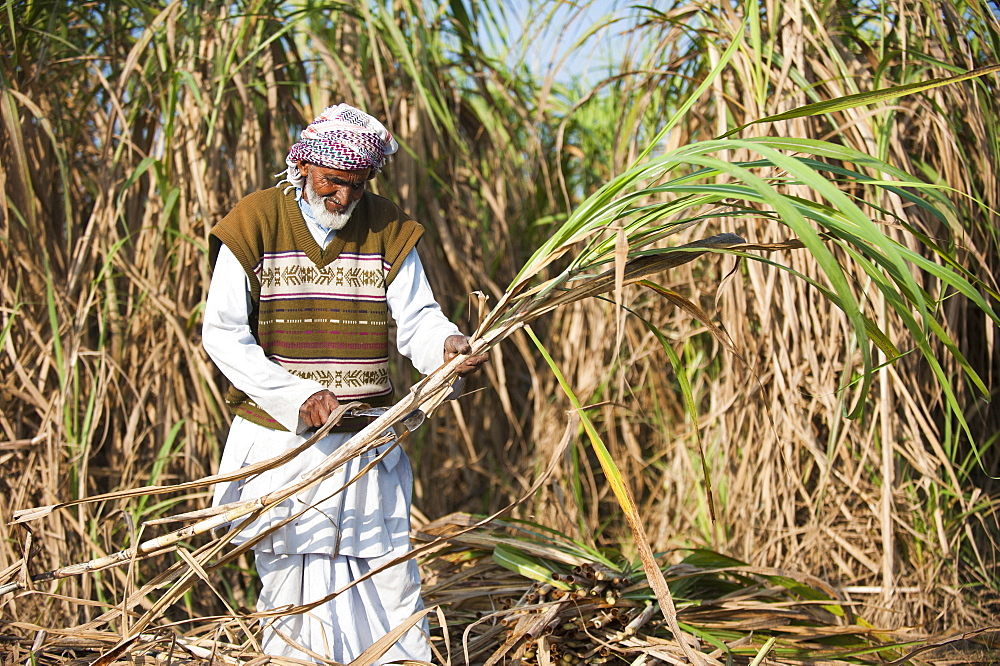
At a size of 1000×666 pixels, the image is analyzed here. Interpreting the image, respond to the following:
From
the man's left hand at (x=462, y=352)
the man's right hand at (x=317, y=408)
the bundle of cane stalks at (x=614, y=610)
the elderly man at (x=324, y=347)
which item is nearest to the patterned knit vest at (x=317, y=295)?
the elderly man at (x=324, y=347)

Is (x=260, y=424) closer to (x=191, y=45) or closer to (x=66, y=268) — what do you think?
(x=66, y=268)

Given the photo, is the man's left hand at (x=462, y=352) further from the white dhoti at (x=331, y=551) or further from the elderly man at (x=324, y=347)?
the white dhoti at (x=331, y=551)

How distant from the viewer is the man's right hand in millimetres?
1653

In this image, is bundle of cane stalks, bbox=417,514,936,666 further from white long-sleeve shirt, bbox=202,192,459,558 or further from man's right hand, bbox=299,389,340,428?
man's right hand, bbox=299,389,340,428

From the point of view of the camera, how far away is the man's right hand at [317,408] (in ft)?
5.42

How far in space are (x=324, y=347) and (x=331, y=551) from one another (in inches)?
17.3

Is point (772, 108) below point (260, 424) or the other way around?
the other way around

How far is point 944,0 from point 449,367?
1990 millimetres

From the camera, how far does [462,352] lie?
162 cm

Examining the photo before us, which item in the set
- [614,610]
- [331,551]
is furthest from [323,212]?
[614,610]

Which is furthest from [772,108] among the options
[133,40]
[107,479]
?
[107,479]

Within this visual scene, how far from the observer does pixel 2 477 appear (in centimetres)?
239

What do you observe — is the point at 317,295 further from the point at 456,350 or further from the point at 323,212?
the point at 456,350

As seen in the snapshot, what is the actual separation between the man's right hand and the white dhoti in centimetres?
14
